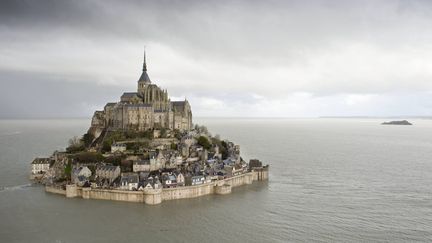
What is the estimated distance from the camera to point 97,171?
37594 mm

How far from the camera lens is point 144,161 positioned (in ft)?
128

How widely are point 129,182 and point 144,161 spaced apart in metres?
5.04

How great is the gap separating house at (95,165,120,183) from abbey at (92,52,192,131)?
13.1 meters

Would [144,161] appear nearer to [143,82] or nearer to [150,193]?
[150,193]

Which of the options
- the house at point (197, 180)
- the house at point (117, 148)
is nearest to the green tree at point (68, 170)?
the house at point (117, 148)

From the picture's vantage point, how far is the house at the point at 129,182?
34062 mm

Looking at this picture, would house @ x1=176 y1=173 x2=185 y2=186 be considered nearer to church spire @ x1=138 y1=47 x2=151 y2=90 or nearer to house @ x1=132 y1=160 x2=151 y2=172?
house @ x1=132 y1=160 x2=151 y2=172

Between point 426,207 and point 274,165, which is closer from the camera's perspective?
point 426,207

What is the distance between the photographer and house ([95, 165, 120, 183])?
36.8 meters

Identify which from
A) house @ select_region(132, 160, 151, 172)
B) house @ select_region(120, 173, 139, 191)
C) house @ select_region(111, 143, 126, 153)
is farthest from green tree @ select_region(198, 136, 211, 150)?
house @ select_region(120, 173, 139, 191)

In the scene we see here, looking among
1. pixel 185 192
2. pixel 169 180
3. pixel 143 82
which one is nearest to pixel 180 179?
pixel 169 180

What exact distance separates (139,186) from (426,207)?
967 inches

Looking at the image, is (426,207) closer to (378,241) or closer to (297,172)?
(378,241)

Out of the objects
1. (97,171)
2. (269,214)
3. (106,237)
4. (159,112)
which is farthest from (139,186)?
→ (159,112)
